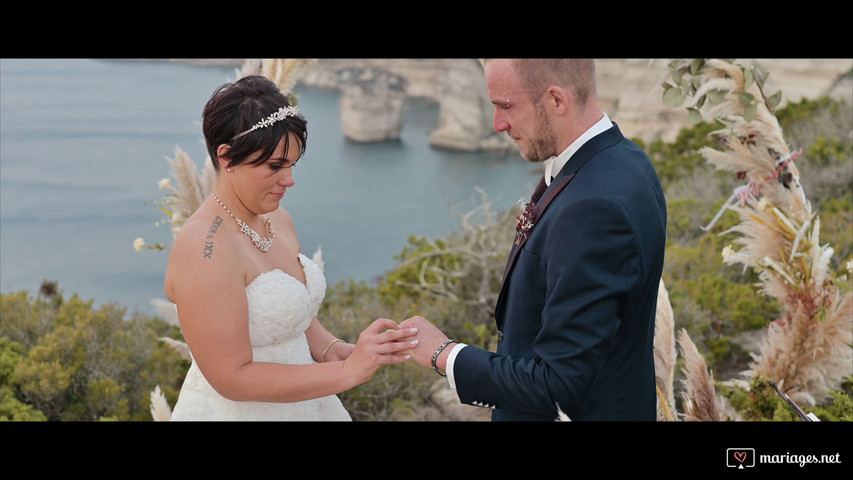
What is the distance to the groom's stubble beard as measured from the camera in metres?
2.25

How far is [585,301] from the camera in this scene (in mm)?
1988

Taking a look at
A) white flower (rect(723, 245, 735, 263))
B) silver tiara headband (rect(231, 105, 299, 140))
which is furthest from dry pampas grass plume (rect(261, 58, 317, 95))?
white flower (rect(723, 245, 735, 263))

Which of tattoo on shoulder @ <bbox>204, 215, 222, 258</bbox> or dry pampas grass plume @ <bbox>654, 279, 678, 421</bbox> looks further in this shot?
dry pampas grass plume @ <bbox>654, 279, 678, 421</bbox>

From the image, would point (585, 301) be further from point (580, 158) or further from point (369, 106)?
point (369, 106)

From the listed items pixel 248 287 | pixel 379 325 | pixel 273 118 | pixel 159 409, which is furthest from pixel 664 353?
pixel 159 409

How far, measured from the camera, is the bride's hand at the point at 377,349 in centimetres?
245

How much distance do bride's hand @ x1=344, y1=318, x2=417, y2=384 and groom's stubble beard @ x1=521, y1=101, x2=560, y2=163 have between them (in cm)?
75

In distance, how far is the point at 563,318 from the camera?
2016 mm

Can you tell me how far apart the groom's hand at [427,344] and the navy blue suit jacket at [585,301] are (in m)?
0.09

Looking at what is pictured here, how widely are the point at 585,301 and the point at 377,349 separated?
0.83 metres

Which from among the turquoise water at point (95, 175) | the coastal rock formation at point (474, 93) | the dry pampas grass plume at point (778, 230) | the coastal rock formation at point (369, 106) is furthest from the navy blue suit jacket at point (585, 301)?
the coastal rock formation at point (369, 106)

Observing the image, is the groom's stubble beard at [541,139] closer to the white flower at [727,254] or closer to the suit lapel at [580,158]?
the suit lapel at [580,158]

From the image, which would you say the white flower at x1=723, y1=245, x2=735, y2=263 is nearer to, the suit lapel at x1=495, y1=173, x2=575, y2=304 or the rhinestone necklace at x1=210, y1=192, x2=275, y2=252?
the suit lapel at x1=495, y1=173, x2=575, y2=304

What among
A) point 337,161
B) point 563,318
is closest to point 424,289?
point 563,318
